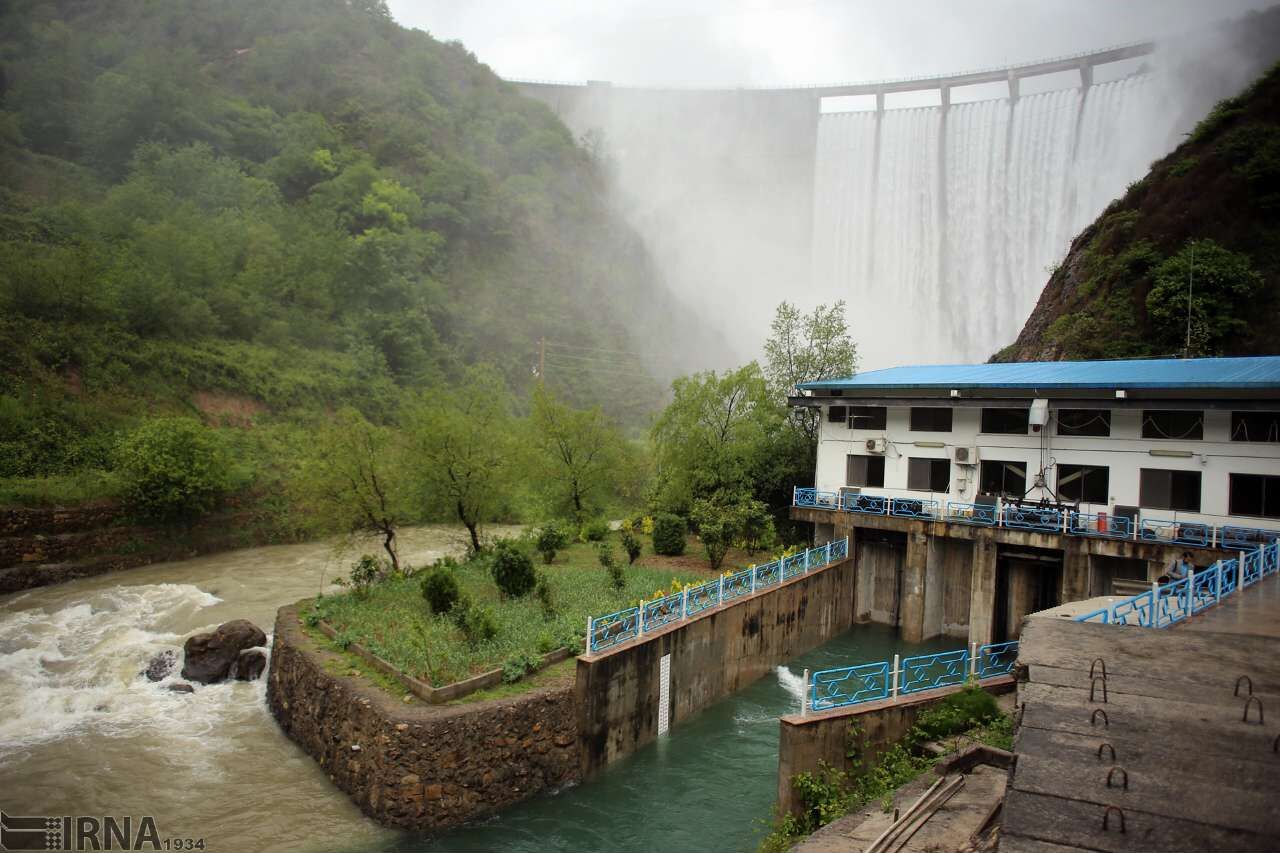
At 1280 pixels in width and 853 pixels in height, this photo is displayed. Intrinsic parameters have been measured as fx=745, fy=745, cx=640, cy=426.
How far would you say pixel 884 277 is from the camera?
6994cm

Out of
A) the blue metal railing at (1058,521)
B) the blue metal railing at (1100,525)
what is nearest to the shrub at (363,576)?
the blue metal railing at (1058,521)

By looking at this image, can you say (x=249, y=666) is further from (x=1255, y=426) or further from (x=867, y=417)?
(x=1255, y=426)

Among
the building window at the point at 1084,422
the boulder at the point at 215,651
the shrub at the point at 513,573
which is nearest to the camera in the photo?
the boulder at the point at 215,651

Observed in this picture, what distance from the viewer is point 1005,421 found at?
73.7ft

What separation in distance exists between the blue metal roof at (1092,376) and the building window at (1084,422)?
93 centimetres

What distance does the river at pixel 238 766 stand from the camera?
41.6 ft

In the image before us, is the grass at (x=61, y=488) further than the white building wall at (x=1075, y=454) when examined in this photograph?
Yes

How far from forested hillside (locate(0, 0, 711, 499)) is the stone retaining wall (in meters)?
22.3

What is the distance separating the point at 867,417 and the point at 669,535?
25.7 feet

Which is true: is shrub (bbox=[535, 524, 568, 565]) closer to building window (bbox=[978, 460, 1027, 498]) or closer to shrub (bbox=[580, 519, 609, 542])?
shrub (bbox=[580, 519, 609, 542])

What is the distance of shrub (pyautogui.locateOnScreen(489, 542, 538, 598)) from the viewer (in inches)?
747

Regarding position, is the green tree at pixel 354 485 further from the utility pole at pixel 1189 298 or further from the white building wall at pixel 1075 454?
the utility pole at pixel 1189 298

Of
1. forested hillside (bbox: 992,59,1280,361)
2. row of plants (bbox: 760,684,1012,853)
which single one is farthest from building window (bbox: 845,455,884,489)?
row of plants (bbox: 760,684,1012,853)

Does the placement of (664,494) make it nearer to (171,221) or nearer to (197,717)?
(197,717)
